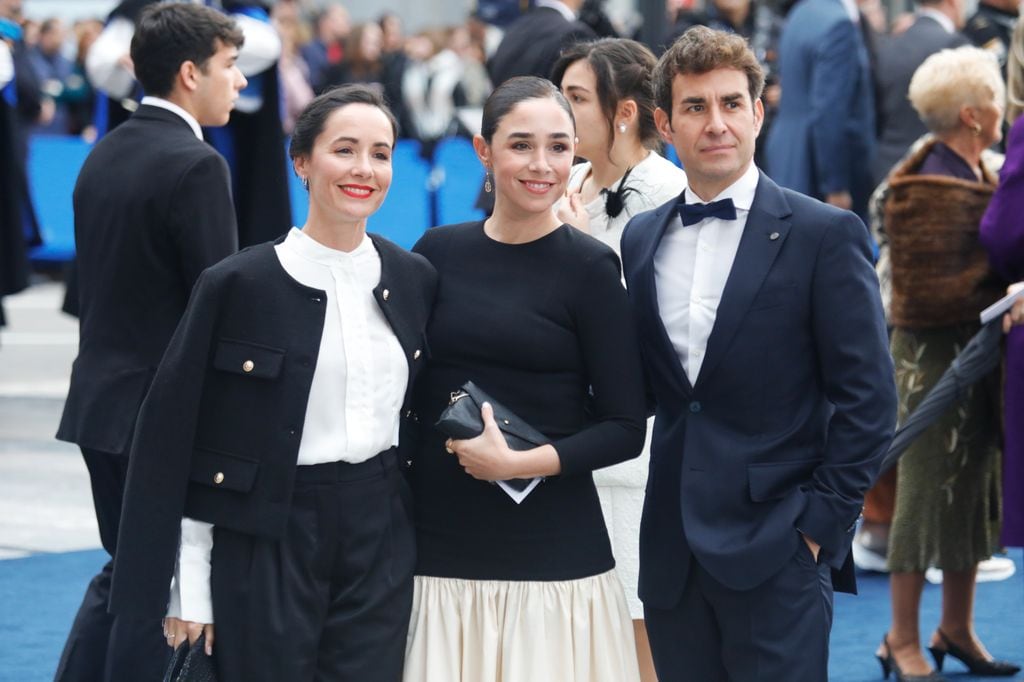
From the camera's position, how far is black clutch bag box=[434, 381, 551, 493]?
128 inches

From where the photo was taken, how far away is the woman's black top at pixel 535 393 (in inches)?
134

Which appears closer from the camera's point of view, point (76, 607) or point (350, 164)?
point (350, 164)

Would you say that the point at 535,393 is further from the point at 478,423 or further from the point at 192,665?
the point at 192,665

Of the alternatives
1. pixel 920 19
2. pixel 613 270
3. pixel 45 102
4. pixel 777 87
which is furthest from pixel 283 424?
pixel 45 102

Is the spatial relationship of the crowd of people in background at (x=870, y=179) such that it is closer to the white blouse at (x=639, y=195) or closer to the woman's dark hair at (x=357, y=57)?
the white blouse at (x=639, y=195)

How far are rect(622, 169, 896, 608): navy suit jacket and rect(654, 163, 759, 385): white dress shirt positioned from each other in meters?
0.04

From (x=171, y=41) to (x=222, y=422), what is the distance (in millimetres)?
1712

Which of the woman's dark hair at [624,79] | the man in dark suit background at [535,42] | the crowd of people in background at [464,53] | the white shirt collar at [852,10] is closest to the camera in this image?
the woman's dark hair at [624,79]

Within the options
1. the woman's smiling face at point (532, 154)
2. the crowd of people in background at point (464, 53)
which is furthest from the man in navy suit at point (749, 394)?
the crowd of people in background at point (464, 53)

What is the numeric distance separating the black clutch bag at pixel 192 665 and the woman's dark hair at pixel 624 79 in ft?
6.11

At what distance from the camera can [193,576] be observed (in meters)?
3.27

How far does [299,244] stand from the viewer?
3.38 m

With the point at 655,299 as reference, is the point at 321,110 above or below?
above

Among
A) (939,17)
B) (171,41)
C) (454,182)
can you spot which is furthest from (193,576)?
(454,182)
